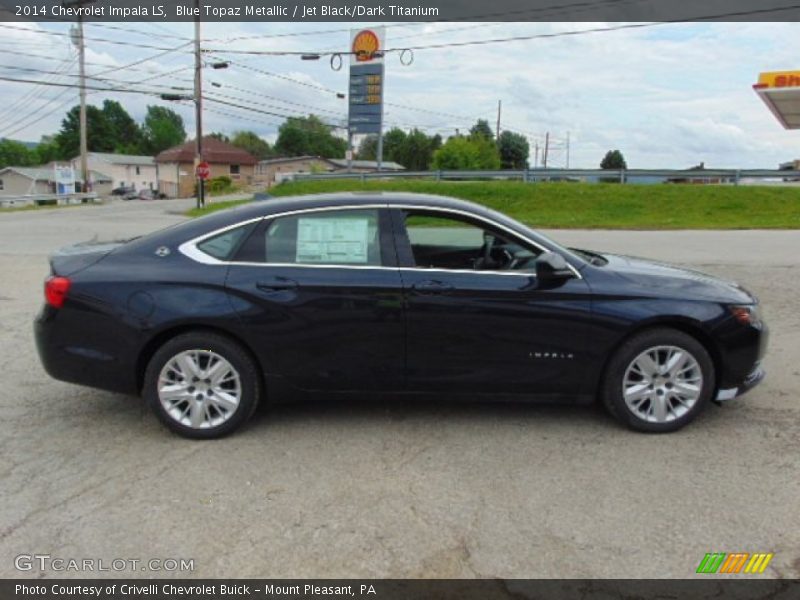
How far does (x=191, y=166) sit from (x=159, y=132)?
46.8 m

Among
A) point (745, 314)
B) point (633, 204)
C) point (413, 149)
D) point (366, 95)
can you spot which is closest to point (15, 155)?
point (413, 149)

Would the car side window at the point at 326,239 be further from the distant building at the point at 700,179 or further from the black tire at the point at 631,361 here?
the distant building at the point at 700,179

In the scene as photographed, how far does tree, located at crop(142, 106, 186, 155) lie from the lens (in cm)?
11219

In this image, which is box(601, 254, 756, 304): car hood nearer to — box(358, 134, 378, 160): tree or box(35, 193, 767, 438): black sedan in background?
box(35, 193, 767, 438): black sedan in background

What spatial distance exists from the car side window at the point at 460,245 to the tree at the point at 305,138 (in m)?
115

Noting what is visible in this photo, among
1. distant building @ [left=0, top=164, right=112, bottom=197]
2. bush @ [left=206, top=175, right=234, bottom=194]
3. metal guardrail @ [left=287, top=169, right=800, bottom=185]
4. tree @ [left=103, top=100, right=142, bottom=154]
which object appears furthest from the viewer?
tree @ [left=103, top=100, right=142, bottom=154]

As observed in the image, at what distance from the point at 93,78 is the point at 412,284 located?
39.6m

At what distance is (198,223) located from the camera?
4113 mm

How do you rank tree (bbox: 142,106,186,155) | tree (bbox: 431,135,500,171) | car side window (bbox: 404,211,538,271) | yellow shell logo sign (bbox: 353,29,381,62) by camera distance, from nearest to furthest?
car side window (bbox: 404,211,538,271), yellow shell logo sign (bbox: 353,29,381,62), tree (bbox: 431,135,500,171), tree (bbox: 142,106,186,155)

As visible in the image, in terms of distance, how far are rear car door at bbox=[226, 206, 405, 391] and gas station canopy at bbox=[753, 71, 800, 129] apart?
25.5 meters

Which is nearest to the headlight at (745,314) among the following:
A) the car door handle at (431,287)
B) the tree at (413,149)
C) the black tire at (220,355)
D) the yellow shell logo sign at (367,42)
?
the car door handle at (431,287)

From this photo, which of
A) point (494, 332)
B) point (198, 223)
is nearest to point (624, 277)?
point (494, 332)

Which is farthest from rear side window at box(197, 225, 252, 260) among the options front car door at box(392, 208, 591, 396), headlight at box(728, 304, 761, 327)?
headlight at box(728, 304, 761, 327)

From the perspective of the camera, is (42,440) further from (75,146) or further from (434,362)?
(75,146)
